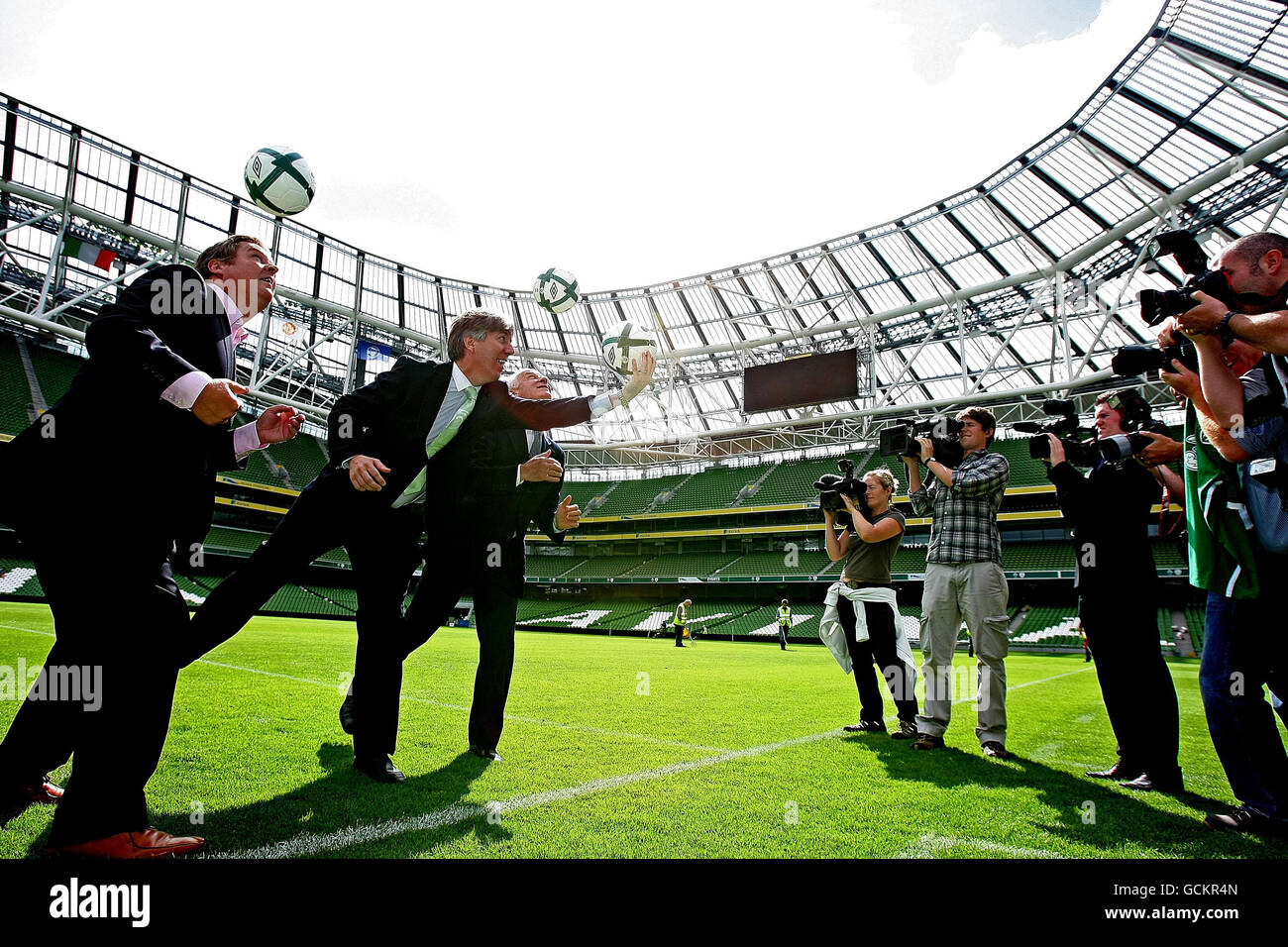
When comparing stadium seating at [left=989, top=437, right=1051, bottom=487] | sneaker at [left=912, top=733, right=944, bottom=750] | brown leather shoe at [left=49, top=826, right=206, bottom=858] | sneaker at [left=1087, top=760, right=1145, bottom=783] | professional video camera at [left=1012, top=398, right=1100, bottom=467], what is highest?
stadium seating at [left=989, top=437, right=1051, bottom=487]

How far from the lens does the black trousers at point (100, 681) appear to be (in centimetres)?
176

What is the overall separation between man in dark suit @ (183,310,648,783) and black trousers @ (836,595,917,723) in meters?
2.42

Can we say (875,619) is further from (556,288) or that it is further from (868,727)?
(556,288)

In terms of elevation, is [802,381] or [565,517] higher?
[802,381]

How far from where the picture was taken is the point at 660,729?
423 cm

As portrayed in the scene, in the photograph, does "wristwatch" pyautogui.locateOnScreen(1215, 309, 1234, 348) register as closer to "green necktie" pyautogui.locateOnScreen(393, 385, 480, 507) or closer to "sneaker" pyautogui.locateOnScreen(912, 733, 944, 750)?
"sneaker" pyautogui.locateOnScreen(912, 733, 944, 750)

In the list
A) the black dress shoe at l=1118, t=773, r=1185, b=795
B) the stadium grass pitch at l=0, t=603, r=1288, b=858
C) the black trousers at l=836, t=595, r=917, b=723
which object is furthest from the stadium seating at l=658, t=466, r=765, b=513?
the black dress shoe at l=1118, t=773, r=1185, b=795

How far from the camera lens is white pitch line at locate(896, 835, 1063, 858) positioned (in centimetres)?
204

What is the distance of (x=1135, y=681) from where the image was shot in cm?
337

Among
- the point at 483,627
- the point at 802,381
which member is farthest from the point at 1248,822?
the point at 802,381

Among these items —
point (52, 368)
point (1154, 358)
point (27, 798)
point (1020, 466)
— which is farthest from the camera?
point (1020, 466)

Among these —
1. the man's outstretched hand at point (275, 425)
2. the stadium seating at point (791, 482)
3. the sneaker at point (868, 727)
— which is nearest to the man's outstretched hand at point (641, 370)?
the man's outstretched hand at point (275, 425)

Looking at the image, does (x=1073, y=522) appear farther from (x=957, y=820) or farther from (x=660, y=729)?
(x=660, y=729)

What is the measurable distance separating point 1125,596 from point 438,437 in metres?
3.72
